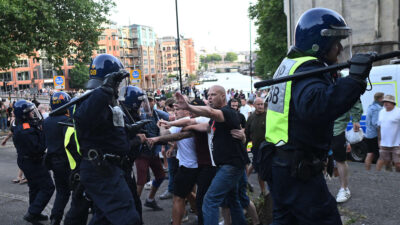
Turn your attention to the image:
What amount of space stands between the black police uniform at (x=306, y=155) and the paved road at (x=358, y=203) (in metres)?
2.46

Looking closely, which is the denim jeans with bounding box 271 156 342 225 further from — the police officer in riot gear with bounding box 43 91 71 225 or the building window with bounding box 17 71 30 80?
the building window with bounding box 17 71 30 80

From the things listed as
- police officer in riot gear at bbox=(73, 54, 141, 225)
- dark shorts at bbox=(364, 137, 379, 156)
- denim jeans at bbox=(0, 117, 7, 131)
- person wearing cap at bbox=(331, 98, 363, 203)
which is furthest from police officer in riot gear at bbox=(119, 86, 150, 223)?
denim jeans at bbox=(0, 117, 7, 131)

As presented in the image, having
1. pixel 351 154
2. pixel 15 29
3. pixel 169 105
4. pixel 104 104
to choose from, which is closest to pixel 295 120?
pixel 104 104

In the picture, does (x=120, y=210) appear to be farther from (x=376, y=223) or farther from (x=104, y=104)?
(x=376, y=223)

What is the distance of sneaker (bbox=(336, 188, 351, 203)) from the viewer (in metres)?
5.31

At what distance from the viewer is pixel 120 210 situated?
3.20m

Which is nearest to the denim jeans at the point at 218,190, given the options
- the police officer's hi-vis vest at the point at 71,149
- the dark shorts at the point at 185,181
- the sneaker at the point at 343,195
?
the dark shorts at the point at 185,181

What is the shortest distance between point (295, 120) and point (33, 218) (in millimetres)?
4588

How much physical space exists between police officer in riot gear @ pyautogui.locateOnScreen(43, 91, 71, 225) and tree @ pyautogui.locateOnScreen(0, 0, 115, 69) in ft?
42.1

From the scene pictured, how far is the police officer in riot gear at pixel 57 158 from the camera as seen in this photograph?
5.10 meters

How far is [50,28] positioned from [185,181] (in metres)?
16.5

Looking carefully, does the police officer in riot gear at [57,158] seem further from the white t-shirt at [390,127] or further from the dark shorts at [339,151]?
the white t-shirt at [390,127]

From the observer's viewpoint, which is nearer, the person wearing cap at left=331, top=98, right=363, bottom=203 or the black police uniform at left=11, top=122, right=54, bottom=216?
the person wearing cap at left=331, top=98, right=363, bottom=203

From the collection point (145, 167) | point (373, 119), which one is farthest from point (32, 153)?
point (373, 119)
